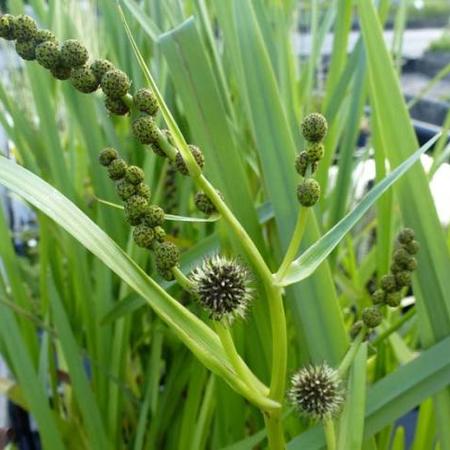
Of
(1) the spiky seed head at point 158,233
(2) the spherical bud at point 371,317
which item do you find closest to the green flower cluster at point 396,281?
(2) the spherical bud at point 371,317

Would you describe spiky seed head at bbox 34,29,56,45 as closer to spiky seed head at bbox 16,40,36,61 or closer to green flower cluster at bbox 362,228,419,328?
spiky seed head at bbox 16,40,36,61

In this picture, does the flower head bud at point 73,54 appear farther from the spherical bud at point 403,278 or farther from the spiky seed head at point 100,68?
the spherical bud at point 403,278

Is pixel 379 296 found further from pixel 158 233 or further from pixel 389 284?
pixel 158 233

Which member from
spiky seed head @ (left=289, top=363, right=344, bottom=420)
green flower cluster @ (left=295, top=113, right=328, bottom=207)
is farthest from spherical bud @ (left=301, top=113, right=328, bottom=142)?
spiky seed head @ (left=289, top=363, right=344, bottom=420)

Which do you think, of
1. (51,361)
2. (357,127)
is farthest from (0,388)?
(357,127)

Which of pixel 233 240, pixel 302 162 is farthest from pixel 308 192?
pixel 233 240

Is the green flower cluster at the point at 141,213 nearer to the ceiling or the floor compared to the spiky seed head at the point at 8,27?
nearer to the floor
